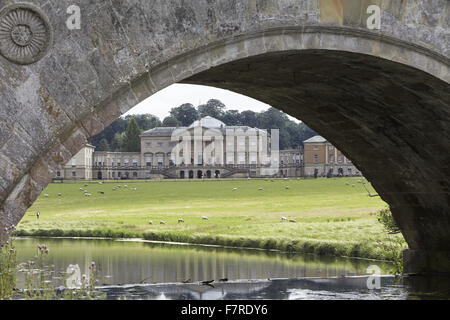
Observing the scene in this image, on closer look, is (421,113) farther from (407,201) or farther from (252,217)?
(252,217)

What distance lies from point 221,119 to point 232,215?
84.4 m

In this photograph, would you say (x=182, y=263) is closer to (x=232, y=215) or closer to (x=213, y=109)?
(x=232, y=215)

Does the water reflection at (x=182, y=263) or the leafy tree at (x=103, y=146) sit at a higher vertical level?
the leafy tree at (x=103, y=146)

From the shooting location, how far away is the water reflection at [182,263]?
60.8ft

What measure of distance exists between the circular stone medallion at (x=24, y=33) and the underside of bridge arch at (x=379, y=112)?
6.65ft

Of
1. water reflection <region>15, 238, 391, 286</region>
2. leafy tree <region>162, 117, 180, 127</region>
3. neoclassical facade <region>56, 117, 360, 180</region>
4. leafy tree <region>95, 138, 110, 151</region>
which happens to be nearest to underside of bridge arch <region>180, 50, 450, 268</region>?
water reflection <region>15, 238, 391, 286</region>

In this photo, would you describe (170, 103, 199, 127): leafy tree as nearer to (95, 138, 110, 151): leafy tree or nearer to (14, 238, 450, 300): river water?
(95, 138, 110, 151): leafy tree

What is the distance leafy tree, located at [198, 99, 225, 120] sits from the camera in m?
123

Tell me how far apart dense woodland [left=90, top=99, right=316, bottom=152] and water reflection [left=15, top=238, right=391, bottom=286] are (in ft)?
278

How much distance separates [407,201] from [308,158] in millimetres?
88282

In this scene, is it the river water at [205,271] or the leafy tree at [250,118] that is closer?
the river water at [205,271]

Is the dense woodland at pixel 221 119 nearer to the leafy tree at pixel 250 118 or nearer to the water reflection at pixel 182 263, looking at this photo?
the leafy tree at pixel 250 118

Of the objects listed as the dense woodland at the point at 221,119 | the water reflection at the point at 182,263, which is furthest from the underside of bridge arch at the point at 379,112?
the dense woodland at the point at 221,119

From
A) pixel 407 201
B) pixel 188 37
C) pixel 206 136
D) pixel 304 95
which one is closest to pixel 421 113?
pixel 304 95
